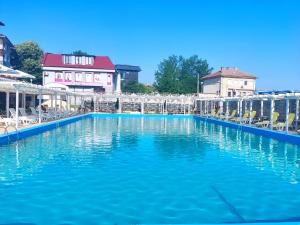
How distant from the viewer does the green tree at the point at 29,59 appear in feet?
145

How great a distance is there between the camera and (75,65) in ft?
142

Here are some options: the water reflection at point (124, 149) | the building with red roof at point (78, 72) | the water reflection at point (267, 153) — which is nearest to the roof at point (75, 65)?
the building with red roof at point (78, 72)

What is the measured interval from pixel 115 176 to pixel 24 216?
3002 mm

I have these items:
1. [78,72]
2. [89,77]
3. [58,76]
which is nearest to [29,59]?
[58,76]

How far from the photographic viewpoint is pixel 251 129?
63.3 feet

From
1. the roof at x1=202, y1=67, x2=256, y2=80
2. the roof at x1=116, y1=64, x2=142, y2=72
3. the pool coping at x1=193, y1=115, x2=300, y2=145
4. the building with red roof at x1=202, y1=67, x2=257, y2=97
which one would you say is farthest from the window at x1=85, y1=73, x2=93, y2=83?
the pool coping at x1=193, y1=115, x2=300, y2=145

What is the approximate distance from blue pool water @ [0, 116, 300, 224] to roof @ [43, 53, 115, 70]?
3143cm

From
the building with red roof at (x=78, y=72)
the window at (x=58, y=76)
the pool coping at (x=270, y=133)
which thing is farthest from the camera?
the building with red roof at (x=78, y=72)

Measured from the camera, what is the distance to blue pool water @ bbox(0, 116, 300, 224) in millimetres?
5496

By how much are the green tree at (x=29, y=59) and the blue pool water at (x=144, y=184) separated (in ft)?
111

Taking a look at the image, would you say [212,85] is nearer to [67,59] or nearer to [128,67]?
[67,59]

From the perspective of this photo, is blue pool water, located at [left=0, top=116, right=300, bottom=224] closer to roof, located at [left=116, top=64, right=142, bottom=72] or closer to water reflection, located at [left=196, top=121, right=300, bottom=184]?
water reflection, located at [left=196, top=121, right=300, bottom=184]

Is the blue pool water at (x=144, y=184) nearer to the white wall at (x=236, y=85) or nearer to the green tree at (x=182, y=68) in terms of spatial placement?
→ the white wall at (x=236, y=85)

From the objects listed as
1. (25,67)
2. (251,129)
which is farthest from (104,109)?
(251,129)
